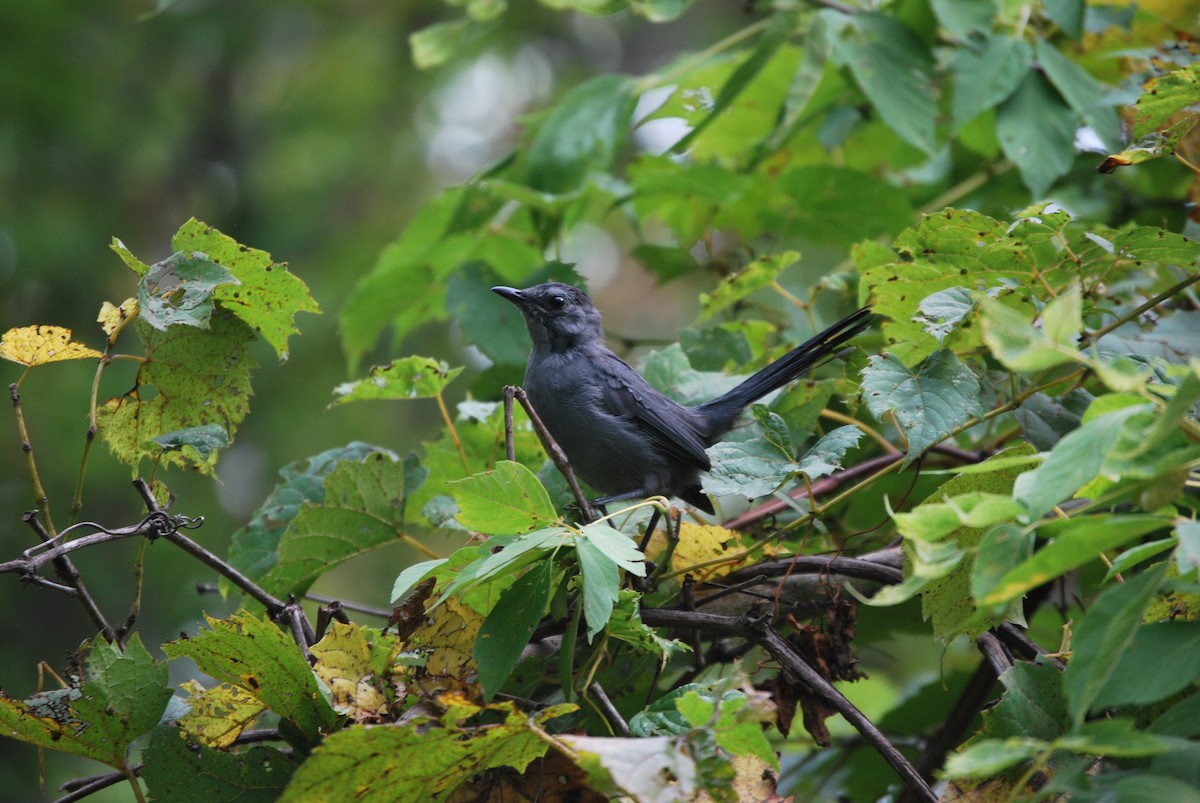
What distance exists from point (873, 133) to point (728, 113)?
58cm

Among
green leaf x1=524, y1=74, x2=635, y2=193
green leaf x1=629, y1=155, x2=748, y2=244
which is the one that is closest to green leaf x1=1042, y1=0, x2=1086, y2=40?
green leaf x1=629, y1=155, x2=748, y2=244

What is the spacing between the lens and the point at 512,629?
1637 mm

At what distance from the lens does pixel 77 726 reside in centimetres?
170

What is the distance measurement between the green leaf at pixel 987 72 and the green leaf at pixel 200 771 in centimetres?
248

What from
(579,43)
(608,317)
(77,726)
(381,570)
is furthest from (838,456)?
(579,43)

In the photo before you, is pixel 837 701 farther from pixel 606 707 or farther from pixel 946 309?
pixel 946 309

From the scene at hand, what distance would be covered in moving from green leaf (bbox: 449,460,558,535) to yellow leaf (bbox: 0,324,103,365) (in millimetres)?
834

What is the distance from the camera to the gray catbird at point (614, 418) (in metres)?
3.53

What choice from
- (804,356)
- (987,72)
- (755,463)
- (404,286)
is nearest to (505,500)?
(755,463)

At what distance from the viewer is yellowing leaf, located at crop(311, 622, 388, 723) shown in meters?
1.75

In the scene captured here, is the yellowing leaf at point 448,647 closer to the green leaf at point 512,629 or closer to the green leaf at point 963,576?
the green leaf at point 512,629

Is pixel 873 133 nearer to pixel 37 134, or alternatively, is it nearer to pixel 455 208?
pixel 455 208

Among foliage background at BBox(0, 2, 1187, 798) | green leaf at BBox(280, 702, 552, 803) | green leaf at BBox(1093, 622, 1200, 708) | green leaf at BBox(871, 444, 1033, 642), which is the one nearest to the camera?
green leaf at BBox(1093, 622, 1200, 708)

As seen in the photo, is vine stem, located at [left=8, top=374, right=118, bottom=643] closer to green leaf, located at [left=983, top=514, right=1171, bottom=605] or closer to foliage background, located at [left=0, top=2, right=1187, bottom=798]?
green leaf, located at [left=983, top=514, right=1171, bottom=605]
